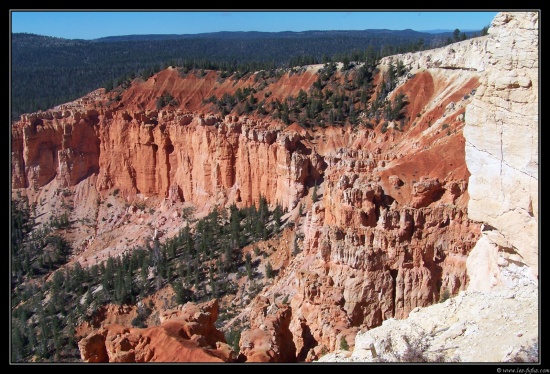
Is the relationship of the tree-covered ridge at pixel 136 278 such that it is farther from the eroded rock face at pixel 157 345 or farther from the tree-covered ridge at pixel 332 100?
the eroded rock face at pixel 157 345

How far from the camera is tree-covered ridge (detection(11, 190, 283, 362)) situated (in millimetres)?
34344

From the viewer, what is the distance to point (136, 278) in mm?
41094

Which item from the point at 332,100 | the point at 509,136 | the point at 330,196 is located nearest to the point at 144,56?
the point at 332,100

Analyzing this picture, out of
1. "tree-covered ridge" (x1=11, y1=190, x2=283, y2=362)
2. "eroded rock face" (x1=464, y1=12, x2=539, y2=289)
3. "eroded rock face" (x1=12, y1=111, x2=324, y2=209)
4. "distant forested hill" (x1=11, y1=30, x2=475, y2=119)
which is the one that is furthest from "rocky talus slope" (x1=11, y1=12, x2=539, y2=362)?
"distant forested hill" (x1=11, y1=30, x2=475, y2=119)

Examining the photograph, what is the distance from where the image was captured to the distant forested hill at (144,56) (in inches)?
3073

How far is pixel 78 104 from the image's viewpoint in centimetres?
6750

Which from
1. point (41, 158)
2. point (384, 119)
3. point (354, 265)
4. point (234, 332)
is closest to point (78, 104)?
point (41, 158)

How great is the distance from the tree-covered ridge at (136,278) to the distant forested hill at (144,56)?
30074mm

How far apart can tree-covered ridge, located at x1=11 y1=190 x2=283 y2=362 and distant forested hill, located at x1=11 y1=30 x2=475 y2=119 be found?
98.7ft

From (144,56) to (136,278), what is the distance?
337 ft

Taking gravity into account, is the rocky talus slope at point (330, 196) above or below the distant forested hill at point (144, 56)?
below

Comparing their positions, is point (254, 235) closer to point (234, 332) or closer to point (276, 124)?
point (234, 332)

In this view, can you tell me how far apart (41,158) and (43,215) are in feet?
20.5

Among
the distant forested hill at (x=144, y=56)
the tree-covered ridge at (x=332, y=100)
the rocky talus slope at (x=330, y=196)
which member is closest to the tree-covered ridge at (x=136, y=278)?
the rocky talus slope at (x=330, y=196)
